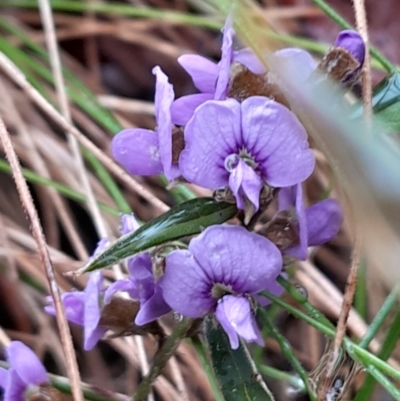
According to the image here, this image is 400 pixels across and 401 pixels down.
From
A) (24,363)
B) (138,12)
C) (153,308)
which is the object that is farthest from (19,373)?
(138,12)

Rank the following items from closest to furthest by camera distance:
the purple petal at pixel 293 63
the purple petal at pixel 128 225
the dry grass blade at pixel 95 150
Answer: the purple petal at pixel 293 63, the purple petal at pixel 128 225, the dry grass blade at pixel 95 150

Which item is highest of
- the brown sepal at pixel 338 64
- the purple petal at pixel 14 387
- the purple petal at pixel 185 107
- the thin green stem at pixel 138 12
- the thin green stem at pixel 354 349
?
the thin green stem at pixel 138 12

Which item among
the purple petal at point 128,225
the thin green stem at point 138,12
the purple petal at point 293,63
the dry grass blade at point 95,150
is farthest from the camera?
the thin green stem at point 138,12

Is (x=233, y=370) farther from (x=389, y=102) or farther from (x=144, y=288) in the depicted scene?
(x=389, y=102)

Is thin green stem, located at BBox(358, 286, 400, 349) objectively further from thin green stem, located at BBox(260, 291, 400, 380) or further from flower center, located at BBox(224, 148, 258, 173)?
flower center, located at BBox(224, 148, 258, 173)

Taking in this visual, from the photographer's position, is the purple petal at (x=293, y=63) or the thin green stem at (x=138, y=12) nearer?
the purple petal at (x=293, y=63)

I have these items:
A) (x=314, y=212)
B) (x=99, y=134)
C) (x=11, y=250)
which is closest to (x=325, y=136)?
(x=314, y=212)

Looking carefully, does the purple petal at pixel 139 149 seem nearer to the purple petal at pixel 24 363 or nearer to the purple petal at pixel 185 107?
the purple petal at pixel 185 107

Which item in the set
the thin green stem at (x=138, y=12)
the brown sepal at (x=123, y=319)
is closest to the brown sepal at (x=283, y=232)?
the brown sepal at (x=123, y=319)

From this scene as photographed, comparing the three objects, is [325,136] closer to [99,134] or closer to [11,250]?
[11,250]
